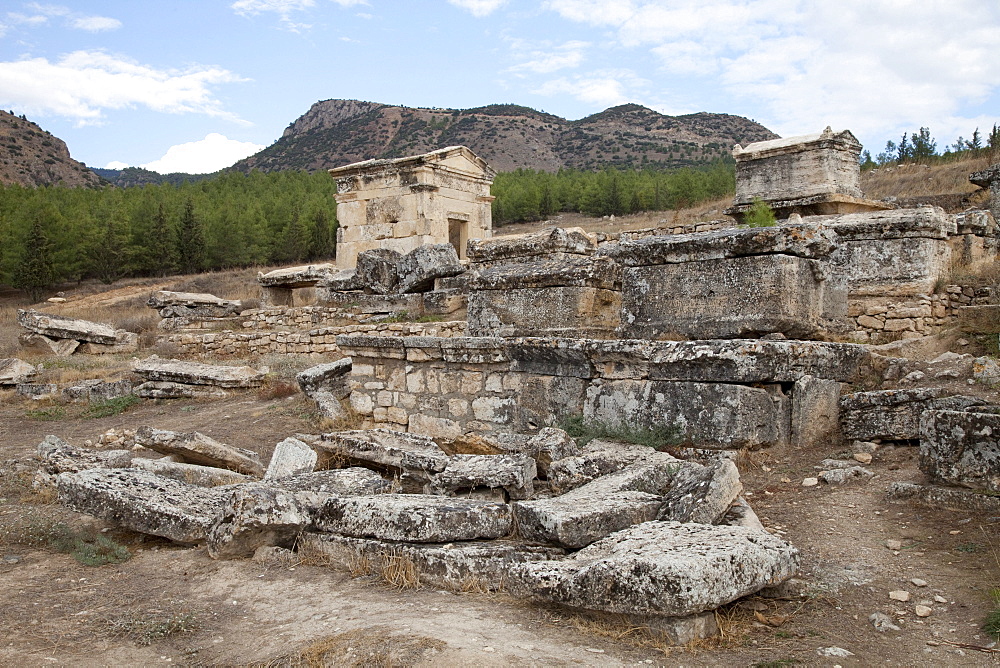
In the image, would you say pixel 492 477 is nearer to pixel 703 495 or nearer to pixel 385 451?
pixel 385 451

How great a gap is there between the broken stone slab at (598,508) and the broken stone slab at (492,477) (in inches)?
14.8

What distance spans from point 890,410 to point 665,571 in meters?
2.66

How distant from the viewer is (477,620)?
2986 millimetres

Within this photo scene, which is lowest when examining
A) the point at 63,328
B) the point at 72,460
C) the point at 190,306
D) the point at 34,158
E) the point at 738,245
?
the point at 72,460

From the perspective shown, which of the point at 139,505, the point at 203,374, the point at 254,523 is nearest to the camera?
the point at 254,523

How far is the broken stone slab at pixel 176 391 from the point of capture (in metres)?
10.8

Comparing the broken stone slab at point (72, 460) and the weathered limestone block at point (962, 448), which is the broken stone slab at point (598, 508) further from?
the broken stone slab at point (72, 460)

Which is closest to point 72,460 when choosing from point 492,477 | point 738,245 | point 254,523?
point 254,523

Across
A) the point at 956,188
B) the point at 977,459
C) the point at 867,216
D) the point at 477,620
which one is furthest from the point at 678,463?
the point at 956,188

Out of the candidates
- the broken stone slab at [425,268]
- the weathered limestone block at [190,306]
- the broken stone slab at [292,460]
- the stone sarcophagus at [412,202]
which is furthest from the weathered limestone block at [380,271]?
the broken stone slab at [292,460]

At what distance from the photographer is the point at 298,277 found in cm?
1634

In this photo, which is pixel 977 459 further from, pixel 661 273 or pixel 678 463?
pixel 661 273

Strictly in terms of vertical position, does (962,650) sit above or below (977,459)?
below

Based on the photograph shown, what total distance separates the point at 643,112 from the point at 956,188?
83855 millimetres
